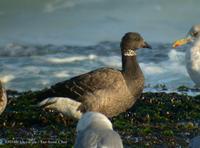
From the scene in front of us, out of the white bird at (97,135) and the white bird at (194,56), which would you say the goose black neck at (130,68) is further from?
the white bird at (97,135)

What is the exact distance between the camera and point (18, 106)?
1364 cm

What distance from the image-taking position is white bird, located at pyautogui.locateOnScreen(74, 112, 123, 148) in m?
7.20

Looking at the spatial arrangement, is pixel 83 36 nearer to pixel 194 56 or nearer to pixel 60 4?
pixel 60 4

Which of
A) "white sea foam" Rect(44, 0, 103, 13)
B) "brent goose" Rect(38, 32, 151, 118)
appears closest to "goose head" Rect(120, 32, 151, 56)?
"brent goose" Rect(38, 32, 151, 118)

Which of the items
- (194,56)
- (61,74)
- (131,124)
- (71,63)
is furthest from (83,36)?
(131,124)

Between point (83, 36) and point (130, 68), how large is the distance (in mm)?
15895

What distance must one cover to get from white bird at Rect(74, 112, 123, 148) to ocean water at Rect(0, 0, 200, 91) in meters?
9.25

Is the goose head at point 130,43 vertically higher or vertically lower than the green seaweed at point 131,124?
higher

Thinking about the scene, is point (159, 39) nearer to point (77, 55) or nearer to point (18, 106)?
point (77, 55)

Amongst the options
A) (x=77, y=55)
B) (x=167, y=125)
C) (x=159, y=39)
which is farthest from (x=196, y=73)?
(x=159, y=39)

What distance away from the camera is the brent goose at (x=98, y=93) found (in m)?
11.5

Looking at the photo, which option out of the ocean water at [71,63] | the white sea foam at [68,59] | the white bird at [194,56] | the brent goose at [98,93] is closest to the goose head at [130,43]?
the brent goose at [98,93]

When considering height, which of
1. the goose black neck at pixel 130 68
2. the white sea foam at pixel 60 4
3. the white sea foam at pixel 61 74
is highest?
the white sea foam at pixel 60 4

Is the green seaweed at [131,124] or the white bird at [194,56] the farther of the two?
the white bird at [194,56]
